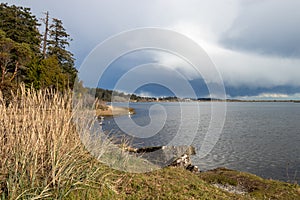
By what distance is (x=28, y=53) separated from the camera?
20000 mm

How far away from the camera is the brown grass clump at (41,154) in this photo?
2.95 meters

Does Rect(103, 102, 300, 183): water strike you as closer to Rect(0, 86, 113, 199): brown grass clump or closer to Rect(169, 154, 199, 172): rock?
Rect(169, 154, 199, 172): rock

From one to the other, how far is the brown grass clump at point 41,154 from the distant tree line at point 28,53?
611 cm

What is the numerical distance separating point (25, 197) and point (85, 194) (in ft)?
2.49

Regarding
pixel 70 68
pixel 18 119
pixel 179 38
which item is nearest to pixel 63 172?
pixel 18 119

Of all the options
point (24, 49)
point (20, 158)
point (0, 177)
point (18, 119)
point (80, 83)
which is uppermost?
point (24, 49)

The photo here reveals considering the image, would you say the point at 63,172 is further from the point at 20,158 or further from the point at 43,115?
the point at 43,115

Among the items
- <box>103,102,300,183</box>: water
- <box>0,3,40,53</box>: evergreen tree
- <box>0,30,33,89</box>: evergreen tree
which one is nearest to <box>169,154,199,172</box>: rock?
<box>103,102,300,183</box>: water

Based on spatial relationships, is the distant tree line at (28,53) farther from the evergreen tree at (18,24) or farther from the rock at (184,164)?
the rock at (184,164)

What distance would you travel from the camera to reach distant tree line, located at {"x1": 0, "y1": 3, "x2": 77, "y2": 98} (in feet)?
54.6

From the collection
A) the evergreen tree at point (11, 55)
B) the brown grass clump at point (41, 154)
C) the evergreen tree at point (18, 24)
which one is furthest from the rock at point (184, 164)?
the evergreen tree at point (18, 24)

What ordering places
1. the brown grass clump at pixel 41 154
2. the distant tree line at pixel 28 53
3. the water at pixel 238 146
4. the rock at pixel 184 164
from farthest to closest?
1. the distant tree line at pixel 28 53
2. the water at pixel 238 146
3. the rock at pixel 184 164
4. the brown grass clump at pixel 41 154

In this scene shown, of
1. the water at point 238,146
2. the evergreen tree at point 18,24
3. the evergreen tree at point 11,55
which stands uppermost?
the evergreen tree at point 18,24

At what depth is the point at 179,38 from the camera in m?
5.72
